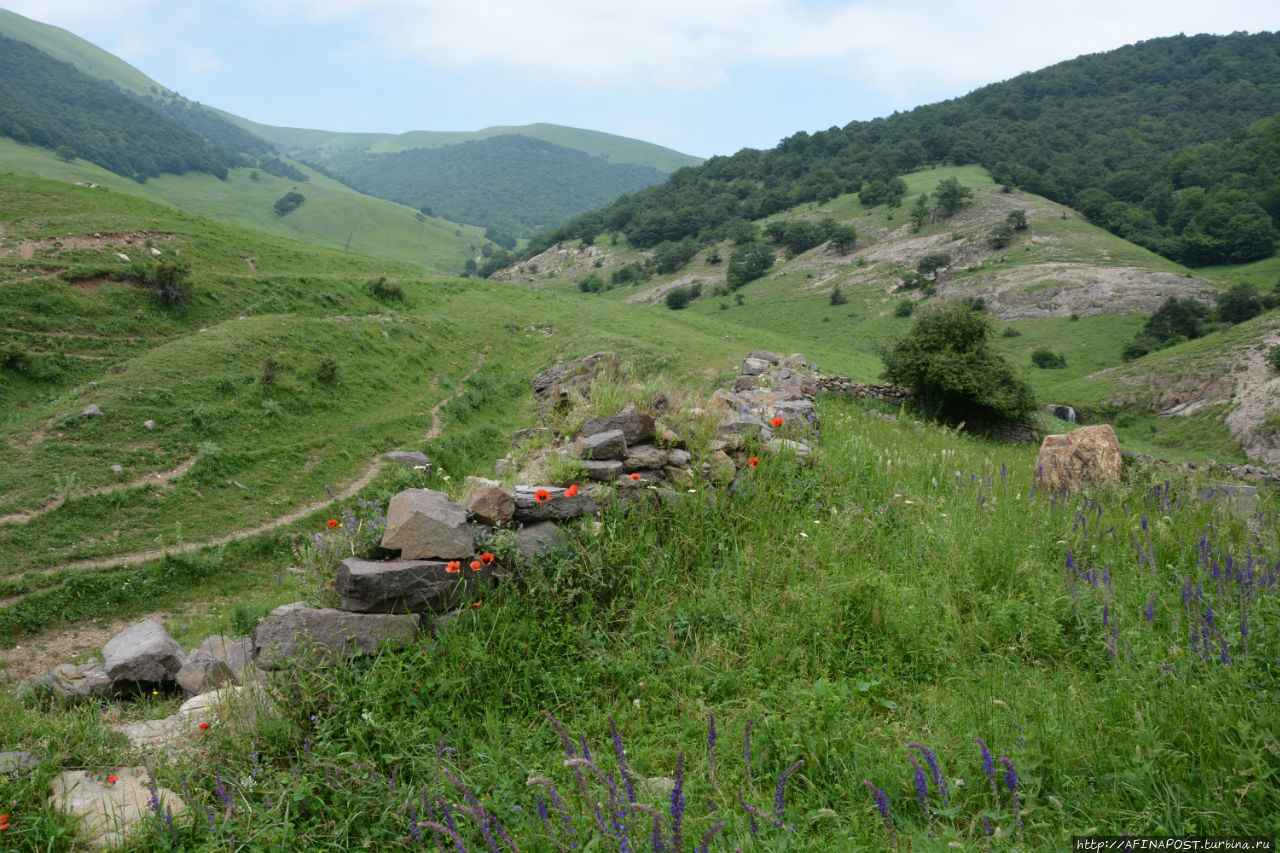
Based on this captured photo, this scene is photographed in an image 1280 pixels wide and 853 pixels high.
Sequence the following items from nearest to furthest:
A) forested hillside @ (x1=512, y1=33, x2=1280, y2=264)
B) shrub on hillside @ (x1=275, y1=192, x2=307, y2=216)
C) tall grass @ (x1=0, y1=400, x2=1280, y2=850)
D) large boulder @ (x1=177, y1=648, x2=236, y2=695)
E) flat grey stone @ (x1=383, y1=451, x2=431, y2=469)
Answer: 1. tall grass @ (x1=0, y1=400, x2=1280, y2=850)
2. large boulder @ (x1=177, y1=648, x2=236, y2=695)
3. flat grey stone @ (x1=383, y1=451, x2=431, y2=469)
4. forested hillside @ (x1=512, y1=33, x2=1280, y2=264)
5. shrub on hillside @ (x1=275, y1=192, x2=307, y2=216)

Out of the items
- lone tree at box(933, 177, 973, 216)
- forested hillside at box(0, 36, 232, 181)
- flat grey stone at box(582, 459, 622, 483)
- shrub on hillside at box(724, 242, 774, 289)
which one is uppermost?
forested hillside at box(0, 36, 232, 181)

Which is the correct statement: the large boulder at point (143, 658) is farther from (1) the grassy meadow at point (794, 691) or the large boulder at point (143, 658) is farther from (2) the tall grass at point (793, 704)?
(2) the tall grass at point (793, 704)

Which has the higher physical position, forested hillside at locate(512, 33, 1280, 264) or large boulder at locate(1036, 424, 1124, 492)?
forested hillside at locate(512, 33, 1280, 264)

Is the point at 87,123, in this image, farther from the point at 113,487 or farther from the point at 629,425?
the point at 629,425

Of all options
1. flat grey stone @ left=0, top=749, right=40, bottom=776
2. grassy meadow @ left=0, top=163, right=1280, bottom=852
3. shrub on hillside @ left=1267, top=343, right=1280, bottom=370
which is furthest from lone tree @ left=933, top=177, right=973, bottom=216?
flat grey stone @ left=0, top=749, right=40, bottom=776

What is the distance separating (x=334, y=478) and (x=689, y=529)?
13468 mm

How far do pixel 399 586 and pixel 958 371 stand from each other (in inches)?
775

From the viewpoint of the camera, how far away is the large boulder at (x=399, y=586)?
13.7 ft

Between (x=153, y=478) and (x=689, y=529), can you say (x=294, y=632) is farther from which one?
(x=153, y=478)

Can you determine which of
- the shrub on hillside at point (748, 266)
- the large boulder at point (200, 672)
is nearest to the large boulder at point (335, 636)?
the large boulder at point (200, 672)

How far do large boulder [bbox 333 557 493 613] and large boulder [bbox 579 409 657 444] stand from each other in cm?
234

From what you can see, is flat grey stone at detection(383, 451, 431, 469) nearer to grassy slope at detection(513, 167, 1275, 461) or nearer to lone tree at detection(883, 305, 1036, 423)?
lone tree at detection(883, 305, 1036, 423)

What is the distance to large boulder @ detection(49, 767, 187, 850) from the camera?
9.37ft

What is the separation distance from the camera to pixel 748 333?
34062mm
